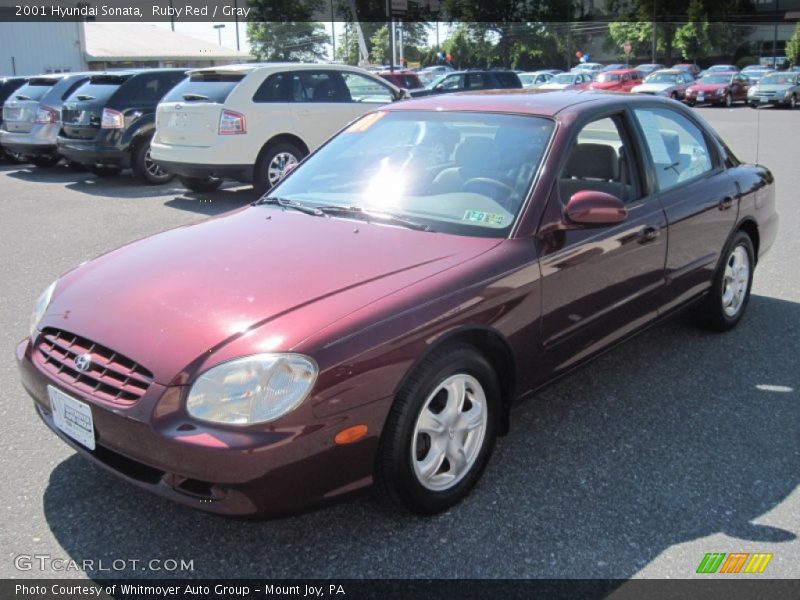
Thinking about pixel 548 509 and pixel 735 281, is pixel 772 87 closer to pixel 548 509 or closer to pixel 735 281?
pixel 735 281

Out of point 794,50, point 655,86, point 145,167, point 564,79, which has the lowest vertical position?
point 145,167

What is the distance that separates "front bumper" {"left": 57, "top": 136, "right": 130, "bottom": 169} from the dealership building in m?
27.0

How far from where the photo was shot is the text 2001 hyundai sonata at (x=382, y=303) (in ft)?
8.25

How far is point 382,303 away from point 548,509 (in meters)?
1.09

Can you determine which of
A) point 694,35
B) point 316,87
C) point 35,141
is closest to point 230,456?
point 316,87

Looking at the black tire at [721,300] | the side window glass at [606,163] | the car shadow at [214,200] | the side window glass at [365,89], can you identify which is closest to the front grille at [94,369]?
the side window glass at [606,163]

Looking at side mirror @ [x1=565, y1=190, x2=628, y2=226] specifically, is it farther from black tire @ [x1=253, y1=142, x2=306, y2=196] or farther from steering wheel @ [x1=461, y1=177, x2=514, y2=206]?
black tire @ [x1=253, y1=142, x2=306, y2=196]

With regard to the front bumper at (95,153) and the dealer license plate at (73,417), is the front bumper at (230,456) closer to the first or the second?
the dealer license plate at (73,417)

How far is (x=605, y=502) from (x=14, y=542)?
225cm

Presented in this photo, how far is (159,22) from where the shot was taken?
63.7 metres

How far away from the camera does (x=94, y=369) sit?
273 cm

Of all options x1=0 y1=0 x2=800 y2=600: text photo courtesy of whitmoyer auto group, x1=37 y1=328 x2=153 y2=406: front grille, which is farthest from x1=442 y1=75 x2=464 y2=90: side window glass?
x1=37 y1=328 x2=153 y2=406: front grille

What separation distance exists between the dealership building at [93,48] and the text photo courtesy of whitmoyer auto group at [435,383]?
3510cm

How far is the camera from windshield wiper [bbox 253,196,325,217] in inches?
147
